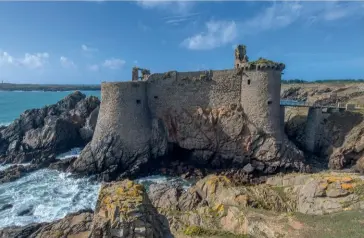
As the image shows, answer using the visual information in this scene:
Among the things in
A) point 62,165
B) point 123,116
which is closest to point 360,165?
point 123,116

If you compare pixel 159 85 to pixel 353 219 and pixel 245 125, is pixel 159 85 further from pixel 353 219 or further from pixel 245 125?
pixel 353 219

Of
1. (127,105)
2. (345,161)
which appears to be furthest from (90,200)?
(345,161)

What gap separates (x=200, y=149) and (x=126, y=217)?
2124 centimetres

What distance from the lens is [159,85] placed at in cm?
2909

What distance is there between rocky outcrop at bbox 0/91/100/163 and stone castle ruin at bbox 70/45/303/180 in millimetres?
6560

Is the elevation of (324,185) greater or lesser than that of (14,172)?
greater

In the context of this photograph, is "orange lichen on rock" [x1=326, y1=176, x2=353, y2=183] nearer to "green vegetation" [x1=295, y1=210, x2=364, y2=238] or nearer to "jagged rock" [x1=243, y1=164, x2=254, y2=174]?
Answer: "green vegetation" [x1=295, y1=210, x2=364, y2=238]

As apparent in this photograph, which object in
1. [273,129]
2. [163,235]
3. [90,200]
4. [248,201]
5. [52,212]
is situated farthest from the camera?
[273,129]

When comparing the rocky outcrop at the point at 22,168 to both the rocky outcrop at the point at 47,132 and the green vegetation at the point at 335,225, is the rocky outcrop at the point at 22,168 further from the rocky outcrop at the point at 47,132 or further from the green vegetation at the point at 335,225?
the green vegetation at the point at 335,225

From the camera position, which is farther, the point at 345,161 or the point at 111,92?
the point at 111,92

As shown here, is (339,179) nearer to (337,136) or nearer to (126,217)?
(126,217)

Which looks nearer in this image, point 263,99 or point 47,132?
point 263,99

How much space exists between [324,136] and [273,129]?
6049 mm

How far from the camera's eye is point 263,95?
26625mm
